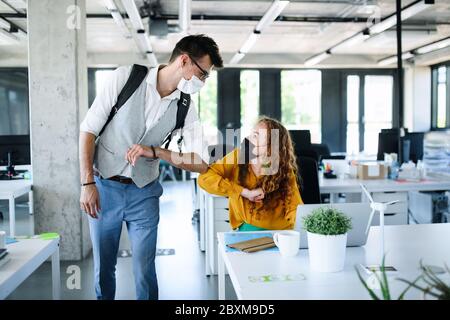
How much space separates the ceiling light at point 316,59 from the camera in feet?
30.6

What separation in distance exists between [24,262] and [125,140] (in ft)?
2.41

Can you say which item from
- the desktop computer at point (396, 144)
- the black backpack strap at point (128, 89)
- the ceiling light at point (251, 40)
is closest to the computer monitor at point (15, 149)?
the black backpack strap at point (128, 89)

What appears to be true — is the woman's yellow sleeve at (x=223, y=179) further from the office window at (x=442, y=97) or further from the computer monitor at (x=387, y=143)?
the office window at (x=442, y=97)

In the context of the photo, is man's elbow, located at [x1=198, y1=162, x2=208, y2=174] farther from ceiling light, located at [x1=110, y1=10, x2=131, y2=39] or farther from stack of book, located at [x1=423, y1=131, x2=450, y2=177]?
stack of book, located at [x1=423, y1=131, x2=450, y2=177]

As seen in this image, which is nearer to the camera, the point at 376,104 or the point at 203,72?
the point at 203,72

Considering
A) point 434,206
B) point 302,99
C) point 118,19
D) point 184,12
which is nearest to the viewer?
point 434,206

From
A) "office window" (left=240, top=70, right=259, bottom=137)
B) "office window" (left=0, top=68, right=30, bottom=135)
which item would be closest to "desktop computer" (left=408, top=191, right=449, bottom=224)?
"office window" (left=240, top=70, right=259, bottom=137)

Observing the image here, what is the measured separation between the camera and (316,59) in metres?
9.73

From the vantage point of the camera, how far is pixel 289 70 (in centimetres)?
1107

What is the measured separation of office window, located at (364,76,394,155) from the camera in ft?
37.0

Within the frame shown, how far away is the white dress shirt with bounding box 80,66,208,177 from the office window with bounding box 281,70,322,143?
894 cm

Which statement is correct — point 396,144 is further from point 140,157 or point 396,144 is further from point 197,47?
point 140,157

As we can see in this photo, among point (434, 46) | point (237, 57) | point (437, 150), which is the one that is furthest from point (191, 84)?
point (437, 150)

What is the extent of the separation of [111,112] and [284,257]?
1036 mm
